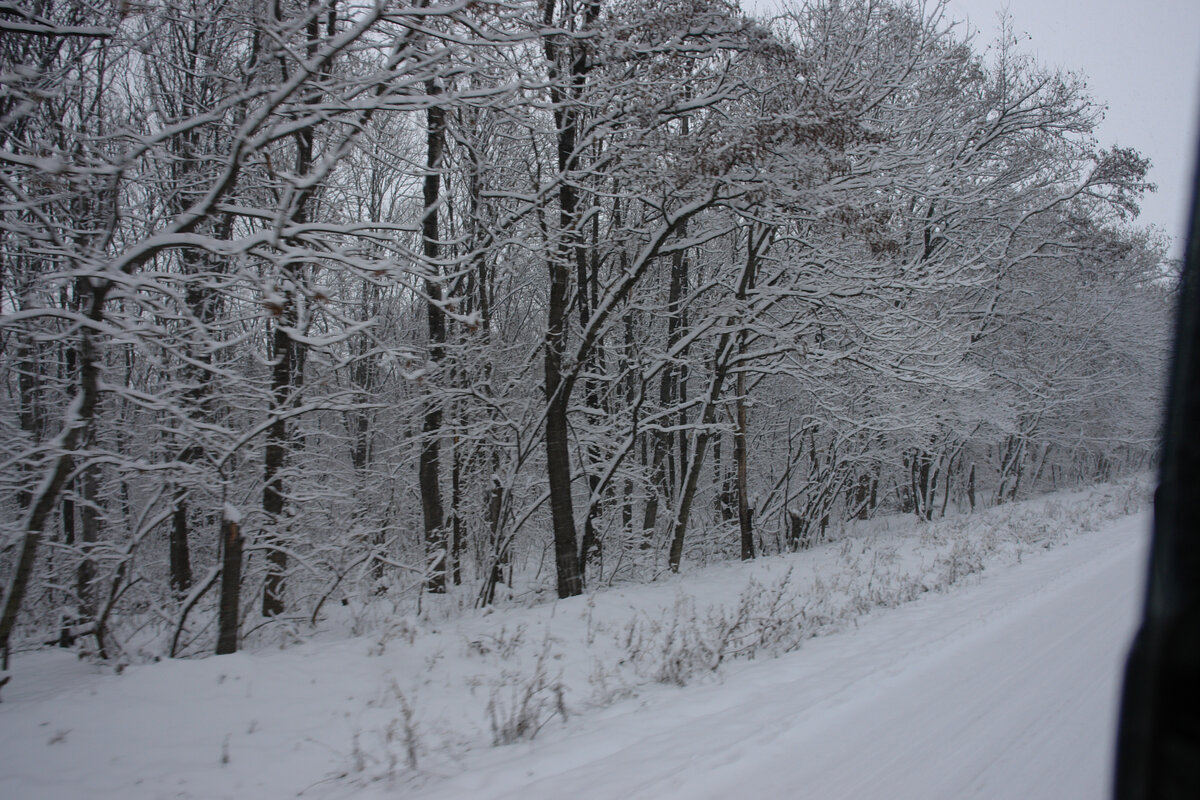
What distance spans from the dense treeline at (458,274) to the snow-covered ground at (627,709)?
1.34 m

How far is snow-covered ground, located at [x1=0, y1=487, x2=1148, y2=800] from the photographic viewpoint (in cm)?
360

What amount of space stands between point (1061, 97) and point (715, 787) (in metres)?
22.4

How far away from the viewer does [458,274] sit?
5145 millimetres

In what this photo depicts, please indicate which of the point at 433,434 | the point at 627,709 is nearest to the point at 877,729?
the point at 627,709

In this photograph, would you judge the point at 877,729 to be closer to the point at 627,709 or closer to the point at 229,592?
the point at 627,709

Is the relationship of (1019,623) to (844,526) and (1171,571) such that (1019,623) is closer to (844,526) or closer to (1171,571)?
(1171,571)

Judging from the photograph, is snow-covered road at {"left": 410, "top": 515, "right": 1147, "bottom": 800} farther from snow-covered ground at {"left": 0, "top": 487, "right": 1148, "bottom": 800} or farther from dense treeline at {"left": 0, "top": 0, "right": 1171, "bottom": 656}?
dense treeline at {"left": 0, "top": 0, "right": 1171, "bottom": 656}

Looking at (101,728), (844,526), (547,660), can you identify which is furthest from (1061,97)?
(101,728)

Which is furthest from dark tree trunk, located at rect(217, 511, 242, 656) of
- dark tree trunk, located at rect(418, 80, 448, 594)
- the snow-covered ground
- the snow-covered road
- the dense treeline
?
the snow-covered road

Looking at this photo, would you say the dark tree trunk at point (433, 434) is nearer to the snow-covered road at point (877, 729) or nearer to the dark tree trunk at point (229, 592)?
the dark tree trunk at point (229, 592)

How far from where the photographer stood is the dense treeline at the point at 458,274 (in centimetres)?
526

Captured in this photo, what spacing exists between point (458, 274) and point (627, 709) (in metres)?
3.70

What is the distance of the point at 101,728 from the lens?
15.7 feet

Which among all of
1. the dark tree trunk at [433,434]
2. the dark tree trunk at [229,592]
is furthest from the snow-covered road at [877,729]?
the dark tree trunk at [433,434]
